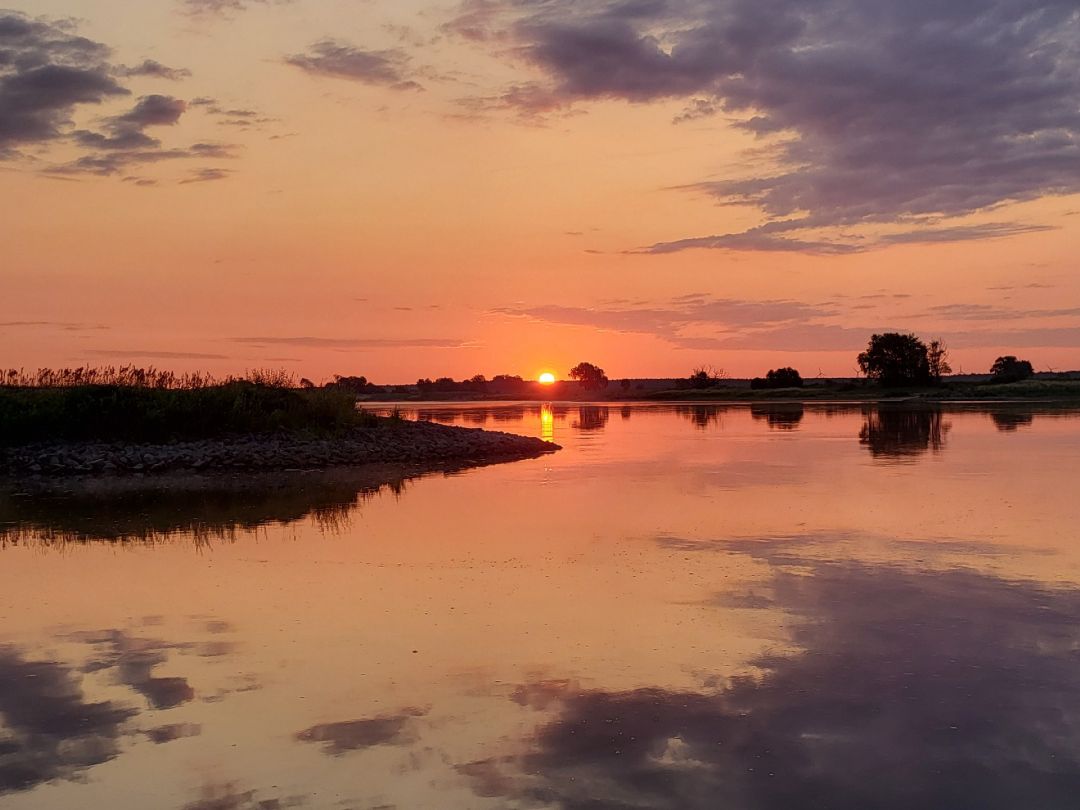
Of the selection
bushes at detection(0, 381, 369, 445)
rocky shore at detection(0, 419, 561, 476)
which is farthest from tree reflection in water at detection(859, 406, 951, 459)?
bushes at detection(0, 381, 369, 445)

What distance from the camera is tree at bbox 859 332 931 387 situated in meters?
129

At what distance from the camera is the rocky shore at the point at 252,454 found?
31344 millimetres

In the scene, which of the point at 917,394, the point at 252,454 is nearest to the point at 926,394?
the point at 917,394

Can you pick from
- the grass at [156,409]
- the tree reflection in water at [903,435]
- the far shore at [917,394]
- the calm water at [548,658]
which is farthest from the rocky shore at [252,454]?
the far shore at [917,394]

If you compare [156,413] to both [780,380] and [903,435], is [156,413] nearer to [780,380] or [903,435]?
[903,435]

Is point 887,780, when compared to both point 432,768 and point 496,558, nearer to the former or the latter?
point 432,768

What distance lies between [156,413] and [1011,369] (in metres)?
152

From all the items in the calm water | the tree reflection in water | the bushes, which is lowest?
the calm water

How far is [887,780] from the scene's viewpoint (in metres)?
6.72

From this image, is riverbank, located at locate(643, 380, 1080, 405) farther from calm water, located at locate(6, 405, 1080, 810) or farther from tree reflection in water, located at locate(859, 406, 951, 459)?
calm water, located at locate(6, 405, 1080, 810)

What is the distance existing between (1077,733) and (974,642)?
250 centimetres

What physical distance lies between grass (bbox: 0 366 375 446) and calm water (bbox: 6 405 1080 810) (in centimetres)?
1514

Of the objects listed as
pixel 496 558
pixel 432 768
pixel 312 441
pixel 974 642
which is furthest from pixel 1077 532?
pixel 312 441

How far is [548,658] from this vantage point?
31.7 ft
